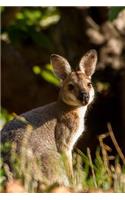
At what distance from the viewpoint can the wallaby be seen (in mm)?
9641

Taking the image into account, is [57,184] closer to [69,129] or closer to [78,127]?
[69,129]

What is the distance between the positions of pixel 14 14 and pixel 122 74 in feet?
11.9

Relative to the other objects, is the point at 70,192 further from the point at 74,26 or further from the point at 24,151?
the point at 74,26

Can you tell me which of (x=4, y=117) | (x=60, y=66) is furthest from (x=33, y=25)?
(x=60, y=66)

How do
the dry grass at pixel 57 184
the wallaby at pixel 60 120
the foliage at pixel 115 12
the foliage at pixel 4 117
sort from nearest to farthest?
the dry grass at pixel 57 184 → the wallaby at pixel 60 120 → the foliage at pixel 115 12 → the foliage at pixel 4 117

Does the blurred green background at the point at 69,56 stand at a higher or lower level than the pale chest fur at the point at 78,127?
higher

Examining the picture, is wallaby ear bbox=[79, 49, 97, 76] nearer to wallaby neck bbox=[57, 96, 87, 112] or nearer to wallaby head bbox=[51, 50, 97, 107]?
wallaby head bbox=[51, 50, 97, 107]

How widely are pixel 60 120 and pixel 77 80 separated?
0.64 m

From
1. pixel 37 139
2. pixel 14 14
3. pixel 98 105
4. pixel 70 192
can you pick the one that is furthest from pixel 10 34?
pixel 70 192

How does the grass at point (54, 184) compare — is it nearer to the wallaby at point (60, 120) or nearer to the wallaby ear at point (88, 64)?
the wallaby at point (60, 120)

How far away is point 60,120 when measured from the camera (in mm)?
10836

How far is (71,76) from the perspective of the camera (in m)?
10.7

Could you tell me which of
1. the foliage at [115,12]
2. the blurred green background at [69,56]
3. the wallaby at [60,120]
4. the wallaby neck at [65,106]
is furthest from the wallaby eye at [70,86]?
the blurred green background at [69,56]

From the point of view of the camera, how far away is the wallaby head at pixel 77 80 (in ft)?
34.3
